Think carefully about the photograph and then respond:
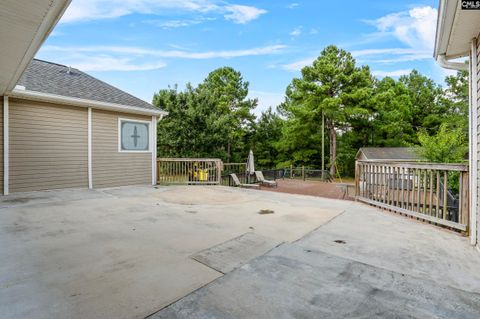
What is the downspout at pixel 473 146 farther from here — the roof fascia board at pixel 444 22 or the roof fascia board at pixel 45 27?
the roof fascia board at pixel 45 27

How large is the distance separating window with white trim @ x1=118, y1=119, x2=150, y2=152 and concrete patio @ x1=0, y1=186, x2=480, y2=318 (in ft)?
12.9

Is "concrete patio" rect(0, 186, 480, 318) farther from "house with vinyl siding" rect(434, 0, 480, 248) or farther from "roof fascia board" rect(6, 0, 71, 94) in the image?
"roof fascia board" rect(6, 0, 71, 94)

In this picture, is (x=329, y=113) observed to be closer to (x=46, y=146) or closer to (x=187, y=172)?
(x=187, y=172)

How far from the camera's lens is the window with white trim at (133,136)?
8383 millimetres

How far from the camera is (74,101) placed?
7062 mm

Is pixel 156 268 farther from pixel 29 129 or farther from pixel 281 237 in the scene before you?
pixel 29 129

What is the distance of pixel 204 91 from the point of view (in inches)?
555

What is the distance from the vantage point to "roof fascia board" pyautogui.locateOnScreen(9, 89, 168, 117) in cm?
631

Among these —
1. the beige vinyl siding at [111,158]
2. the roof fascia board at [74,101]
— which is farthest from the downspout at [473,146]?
the beige vinyl siding at [111,158]

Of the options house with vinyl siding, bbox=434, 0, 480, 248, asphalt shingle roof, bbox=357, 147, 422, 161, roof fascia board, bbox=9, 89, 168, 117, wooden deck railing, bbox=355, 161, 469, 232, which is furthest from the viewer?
asphalt shingle roof, bbox=357, 147, 422, 161

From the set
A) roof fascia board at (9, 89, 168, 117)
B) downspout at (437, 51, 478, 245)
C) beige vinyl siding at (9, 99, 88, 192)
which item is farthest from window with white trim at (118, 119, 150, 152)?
downspout at (437, 51, 478, 245)

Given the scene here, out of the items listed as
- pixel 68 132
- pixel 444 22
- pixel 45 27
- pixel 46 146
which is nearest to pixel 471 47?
pixel 444 22

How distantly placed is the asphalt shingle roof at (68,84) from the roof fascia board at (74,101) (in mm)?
137

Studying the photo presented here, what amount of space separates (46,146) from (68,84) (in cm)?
217
